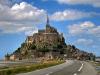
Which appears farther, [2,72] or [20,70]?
[20,70]

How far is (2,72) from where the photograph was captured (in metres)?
37.2

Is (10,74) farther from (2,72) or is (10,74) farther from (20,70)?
(20,70)

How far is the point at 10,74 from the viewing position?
3866 cm

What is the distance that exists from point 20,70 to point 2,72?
27.7 ft

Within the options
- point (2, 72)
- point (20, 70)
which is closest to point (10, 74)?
point (2, 72)

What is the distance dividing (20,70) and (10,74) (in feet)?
22.5

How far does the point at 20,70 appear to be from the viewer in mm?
45500

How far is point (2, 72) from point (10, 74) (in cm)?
168

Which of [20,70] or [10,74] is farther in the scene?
[20,70]
